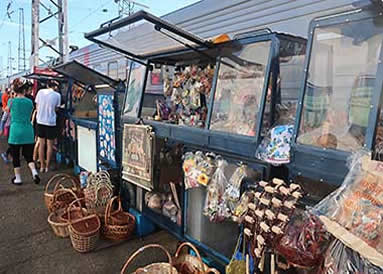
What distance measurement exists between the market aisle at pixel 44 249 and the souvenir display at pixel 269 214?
1408mm

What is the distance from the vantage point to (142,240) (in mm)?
3000

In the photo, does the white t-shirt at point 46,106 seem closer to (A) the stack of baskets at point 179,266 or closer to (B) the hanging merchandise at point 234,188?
(A) the stack of baskets at point 179,266

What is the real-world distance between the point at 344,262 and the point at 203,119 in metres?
1.63

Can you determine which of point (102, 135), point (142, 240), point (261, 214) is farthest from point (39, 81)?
point (261, 214)

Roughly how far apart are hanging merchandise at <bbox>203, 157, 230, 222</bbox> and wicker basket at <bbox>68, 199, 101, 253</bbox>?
123 centimetres

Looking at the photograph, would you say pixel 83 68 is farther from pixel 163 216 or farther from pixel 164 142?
pixel 163 216

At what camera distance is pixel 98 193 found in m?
3.11

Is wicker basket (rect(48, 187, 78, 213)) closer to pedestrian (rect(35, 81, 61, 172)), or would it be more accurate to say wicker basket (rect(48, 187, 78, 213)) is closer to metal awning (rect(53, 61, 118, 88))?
metal awning (rect(53, 61, 118, 88))

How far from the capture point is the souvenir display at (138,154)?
2.62 m

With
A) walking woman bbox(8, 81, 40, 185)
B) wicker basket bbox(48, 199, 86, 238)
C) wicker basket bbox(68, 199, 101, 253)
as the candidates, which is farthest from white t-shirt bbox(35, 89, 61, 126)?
wicker basket bbox(68, 199, 101, 253)

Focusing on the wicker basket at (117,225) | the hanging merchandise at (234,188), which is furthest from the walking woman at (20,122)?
the hanging merchandise at (234,188)

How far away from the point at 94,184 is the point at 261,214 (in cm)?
217

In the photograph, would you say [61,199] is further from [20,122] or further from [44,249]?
[20,122]

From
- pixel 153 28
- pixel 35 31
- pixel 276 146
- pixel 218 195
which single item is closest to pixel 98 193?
pixel 218 195
